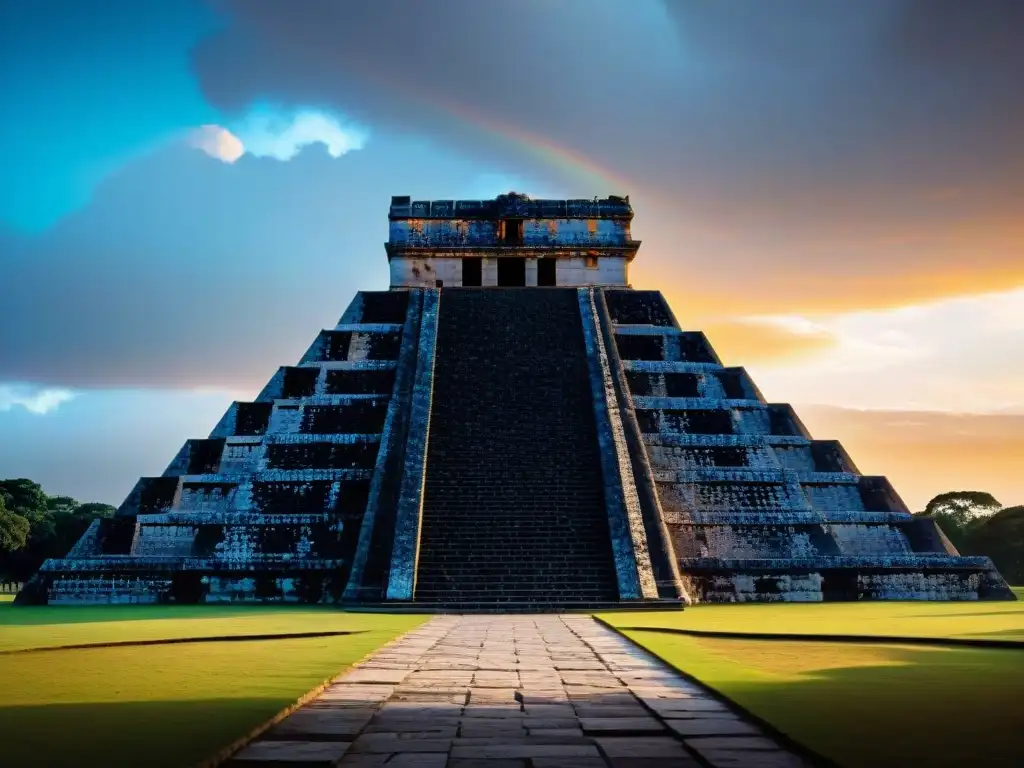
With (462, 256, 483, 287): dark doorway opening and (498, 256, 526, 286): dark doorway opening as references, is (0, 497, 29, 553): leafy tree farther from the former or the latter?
(498, 256, 526, 286): dark doorway opening

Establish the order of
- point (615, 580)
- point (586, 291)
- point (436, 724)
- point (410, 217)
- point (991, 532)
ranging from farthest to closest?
point (991, 532) → point (410, 217) → point (586, 291) → point (615, 580) → point (436, 724)

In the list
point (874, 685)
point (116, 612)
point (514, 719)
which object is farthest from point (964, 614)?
point (116, 612)

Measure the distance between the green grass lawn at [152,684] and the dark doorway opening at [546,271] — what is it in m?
14.1

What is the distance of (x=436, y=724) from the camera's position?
4.43m

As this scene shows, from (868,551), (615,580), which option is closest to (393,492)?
(615,580)

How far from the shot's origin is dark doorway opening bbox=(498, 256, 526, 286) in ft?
76.5

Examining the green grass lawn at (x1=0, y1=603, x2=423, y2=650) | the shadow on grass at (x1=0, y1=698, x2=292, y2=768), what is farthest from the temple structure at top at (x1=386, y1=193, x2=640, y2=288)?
the shadow on grass at (x1=0, y1=698, x2=292, y2=768)

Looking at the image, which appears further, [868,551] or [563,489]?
[868,551]

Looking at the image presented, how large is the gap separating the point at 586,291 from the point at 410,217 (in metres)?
5.13

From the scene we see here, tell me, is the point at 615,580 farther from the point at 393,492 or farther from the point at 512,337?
the point at 512,337

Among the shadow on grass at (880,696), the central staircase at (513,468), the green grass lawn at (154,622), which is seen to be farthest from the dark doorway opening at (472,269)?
the shadow on grass at (880,696)

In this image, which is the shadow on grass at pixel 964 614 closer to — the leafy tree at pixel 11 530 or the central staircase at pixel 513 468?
the central staircase at pixel 513 468

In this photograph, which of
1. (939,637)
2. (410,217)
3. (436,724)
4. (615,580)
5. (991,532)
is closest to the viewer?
(436,724)

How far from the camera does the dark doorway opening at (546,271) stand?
2333 cm
